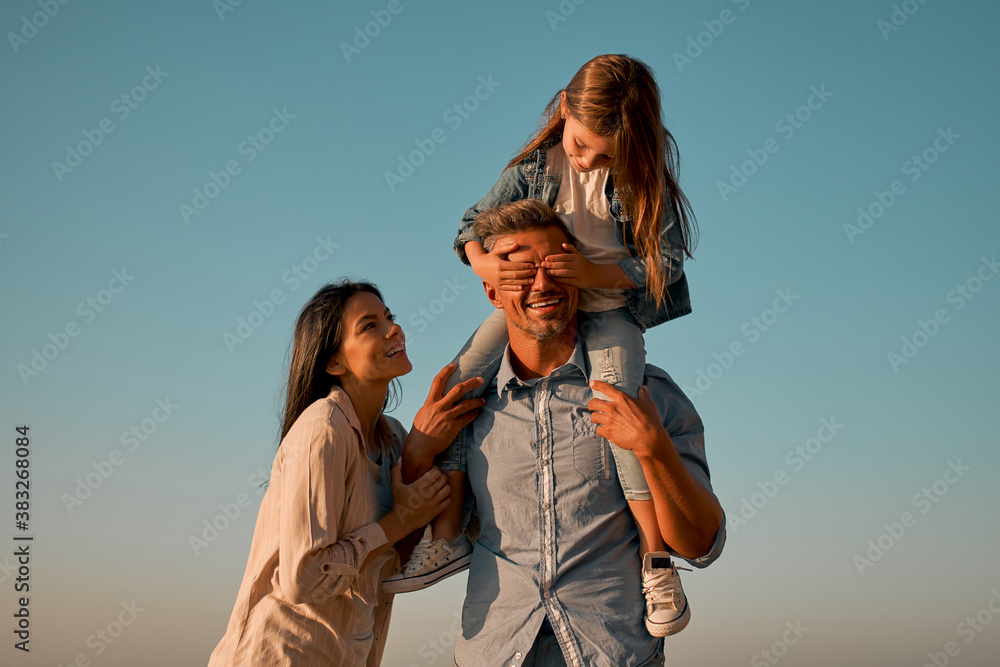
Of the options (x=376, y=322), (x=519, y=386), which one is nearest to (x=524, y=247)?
(x=519, y=386)

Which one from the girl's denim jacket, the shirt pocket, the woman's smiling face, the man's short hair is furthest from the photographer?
the woman's smiling face

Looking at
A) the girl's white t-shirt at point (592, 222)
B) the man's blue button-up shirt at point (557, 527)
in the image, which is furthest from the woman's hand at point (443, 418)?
the girl's white t-shirt at point (592, 222)

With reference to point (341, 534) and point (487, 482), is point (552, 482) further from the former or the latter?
point (341, 534)

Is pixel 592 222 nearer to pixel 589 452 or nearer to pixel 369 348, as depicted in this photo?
pixel 589 452

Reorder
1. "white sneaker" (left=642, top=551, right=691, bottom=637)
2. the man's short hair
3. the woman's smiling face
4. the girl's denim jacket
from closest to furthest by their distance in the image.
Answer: "white sneaker" (left=642, top=551, right=691, bottom=637), the girl's denim jacket, the man's short hair, the woman's smiling face

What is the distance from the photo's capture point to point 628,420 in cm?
418

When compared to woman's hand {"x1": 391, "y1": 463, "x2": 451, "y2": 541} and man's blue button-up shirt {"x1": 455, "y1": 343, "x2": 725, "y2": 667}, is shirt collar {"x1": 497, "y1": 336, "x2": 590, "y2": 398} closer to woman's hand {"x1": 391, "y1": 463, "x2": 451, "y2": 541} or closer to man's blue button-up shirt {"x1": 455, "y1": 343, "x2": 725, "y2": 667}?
man's blue button-up shirt {"x1": 455, "y1": 343, "x2": 725, "y2": 667}

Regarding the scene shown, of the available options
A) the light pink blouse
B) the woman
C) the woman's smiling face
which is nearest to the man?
the woman

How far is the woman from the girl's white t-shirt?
33.8 inches

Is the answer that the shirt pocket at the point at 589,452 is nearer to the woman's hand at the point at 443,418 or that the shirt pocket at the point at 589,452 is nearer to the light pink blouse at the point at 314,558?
the woman's hand at the point at 443,418

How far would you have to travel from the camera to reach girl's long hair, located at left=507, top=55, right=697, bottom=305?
4402 millimetres

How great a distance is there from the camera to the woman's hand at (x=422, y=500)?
15.0ft

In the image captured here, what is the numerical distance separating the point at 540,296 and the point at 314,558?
1758 millimetres

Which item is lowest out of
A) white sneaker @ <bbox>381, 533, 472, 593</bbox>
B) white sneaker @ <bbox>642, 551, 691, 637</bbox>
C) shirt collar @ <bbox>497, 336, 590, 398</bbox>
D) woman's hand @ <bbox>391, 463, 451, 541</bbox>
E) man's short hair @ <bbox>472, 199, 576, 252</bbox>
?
white sneaker @ <bbox>642, 551, 691, 637</bbox>
